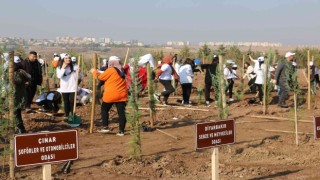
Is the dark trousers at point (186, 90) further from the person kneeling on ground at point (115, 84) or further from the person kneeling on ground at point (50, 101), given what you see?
the person kneeling on ground at point (115, 84)

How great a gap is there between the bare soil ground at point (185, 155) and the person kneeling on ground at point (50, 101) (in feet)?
3.41

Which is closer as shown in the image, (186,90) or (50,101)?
(50,101)

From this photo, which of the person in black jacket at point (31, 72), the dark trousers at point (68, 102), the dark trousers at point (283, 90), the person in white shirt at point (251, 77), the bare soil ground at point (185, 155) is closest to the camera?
the bare soil ground at point (185, 155)

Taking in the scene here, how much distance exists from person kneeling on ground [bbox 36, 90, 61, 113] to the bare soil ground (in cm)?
104

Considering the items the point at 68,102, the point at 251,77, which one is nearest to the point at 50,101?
the point at 68,102

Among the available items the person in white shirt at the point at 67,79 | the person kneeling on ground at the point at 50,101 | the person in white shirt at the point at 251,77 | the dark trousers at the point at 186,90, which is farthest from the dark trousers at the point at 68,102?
the person in white shirt at the point at 251,77

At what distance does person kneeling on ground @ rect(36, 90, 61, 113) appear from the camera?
12453 millimetres

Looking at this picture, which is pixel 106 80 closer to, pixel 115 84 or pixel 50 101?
pixel 115 84

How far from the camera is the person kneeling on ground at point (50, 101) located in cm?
1245

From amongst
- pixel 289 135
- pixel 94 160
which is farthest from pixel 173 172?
pixel 289 135

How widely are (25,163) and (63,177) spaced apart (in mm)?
2046

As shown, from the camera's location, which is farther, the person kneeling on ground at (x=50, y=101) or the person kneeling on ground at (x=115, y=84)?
the person kneeling on ground at (x=50, y=101)

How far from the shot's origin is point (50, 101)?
41.0 feet

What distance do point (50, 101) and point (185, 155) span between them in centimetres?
560
